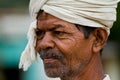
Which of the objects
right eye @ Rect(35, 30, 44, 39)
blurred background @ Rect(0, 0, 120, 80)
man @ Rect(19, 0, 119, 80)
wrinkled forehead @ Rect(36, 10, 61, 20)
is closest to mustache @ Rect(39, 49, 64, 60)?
man @ Rect(19, 0, 119, 80)

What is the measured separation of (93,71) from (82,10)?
1.41 feet

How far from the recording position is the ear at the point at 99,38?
446 cm

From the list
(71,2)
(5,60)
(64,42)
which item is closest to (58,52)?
(64,42)

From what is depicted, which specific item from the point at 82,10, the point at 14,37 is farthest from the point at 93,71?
the point at 14,37

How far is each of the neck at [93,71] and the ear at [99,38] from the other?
57mm

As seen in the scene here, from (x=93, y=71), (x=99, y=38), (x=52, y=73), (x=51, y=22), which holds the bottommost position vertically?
(x=93, y=71)

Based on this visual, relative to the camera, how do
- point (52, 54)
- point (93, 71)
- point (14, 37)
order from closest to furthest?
point (52, 54) → point (93, 71) → point (14, 37)

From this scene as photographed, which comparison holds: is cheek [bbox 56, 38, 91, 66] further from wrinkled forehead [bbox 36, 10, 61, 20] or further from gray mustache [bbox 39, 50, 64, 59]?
wrinkled forehead [bbox 36, 10, 61, 20]

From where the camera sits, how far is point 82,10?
4.38 metres

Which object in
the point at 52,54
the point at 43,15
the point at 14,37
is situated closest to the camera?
the point at 52,54

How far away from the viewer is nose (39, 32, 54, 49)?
14.1ft

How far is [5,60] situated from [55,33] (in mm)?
6248

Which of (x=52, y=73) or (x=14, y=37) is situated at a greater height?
→ (x=52, y=73)

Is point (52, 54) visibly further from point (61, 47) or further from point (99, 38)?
point (99, 38)
